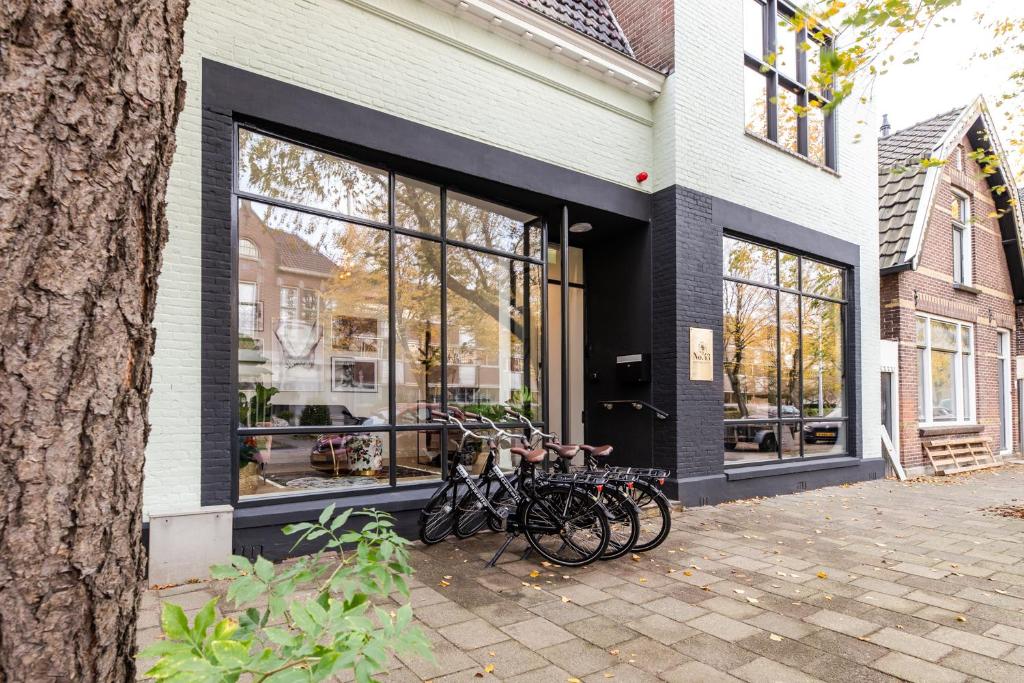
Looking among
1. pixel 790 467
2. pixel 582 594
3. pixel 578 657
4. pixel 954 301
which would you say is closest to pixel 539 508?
pixel 582 594

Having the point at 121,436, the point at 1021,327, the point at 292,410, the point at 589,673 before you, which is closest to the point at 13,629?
the point at 121,436

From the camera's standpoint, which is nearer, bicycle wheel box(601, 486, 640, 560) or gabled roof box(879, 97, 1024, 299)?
bicycle wheel box(601, 486, 640, 560)

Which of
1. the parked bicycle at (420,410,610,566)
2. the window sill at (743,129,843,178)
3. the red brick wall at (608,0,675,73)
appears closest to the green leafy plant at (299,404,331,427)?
the parked bicycle at (420,410,610,566)

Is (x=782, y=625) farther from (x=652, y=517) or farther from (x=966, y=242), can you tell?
(x=966, y=242)

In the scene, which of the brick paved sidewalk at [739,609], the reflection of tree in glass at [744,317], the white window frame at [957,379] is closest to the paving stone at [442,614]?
the brick paved sidewalk at [739,609]

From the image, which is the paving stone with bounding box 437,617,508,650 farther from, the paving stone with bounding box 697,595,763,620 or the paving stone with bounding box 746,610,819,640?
the paving stone with bounding box 746,610,819,640

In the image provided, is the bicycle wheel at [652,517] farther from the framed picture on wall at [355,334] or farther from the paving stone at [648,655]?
the framed picture on wall at [355,334]

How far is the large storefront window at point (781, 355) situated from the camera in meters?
8.79

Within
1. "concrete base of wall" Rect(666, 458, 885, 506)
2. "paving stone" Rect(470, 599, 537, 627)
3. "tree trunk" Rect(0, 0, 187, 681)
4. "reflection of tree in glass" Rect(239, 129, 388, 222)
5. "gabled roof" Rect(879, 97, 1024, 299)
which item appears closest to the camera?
"tree trunk" Rect(0, 0, 187, 681)

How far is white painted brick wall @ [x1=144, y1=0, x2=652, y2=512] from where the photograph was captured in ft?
15.9

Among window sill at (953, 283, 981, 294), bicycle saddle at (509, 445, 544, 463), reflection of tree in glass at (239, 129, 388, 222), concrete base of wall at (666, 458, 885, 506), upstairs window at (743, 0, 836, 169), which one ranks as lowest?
concrete base of wall at (666, 458, 885, 506)

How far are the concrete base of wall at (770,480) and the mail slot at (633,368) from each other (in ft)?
4.52

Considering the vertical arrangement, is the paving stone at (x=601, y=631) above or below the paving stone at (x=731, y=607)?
above

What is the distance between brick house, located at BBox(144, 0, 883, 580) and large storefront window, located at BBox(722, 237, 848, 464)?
0.05 meters
